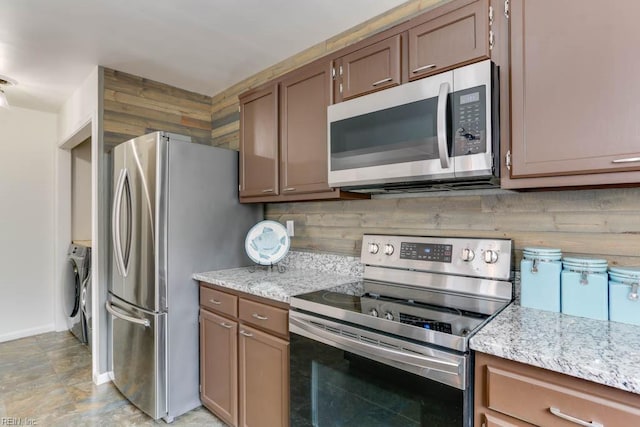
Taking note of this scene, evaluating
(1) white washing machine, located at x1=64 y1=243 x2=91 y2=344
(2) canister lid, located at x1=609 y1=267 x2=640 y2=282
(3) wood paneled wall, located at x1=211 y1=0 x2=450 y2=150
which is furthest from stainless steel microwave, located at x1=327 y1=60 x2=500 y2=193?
(1) white washing machine, located at x1=64 y1=243 x2=91 y2=344

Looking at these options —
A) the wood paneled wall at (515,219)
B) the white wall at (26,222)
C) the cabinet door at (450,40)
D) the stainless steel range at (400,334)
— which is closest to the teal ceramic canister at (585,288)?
the wood paneled wall at (515,219)

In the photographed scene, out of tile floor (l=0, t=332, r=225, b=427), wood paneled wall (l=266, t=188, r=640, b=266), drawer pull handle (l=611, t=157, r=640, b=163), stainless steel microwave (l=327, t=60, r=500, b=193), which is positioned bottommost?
tile floor (l=0, t=332, r=225, b=427)

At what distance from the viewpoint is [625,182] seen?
1122 mm

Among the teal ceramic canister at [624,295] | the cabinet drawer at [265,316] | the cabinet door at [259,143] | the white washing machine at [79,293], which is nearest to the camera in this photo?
the teal ceramic canister at [624,295]

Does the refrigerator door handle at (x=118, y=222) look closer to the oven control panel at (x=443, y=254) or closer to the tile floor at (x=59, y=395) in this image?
the tile floor at (x=59, y=395)

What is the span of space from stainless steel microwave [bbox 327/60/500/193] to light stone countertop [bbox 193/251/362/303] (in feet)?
1.86

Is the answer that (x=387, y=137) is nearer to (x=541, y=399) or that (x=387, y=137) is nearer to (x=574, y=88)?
(x=574, y=88)

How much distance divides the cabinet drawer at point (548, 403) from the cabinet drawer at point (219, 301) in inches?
54.7

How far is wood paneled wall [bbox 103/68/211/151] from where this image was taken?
2.79m

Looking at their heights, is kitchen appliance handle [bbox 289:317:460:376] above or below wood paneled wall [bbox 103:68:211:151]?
below

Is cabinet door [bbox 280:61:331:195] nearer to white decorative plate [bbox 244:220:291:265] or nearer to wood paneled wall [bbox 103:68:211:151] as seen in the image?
white decorative plate [bbox 244:220:291:265]

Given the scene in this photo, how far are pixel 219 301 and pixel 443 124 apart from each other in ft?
5.18

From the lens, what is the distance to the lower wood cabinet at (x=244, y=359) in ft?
5.81

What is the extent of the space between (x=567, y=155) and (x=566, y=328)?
582 mm
